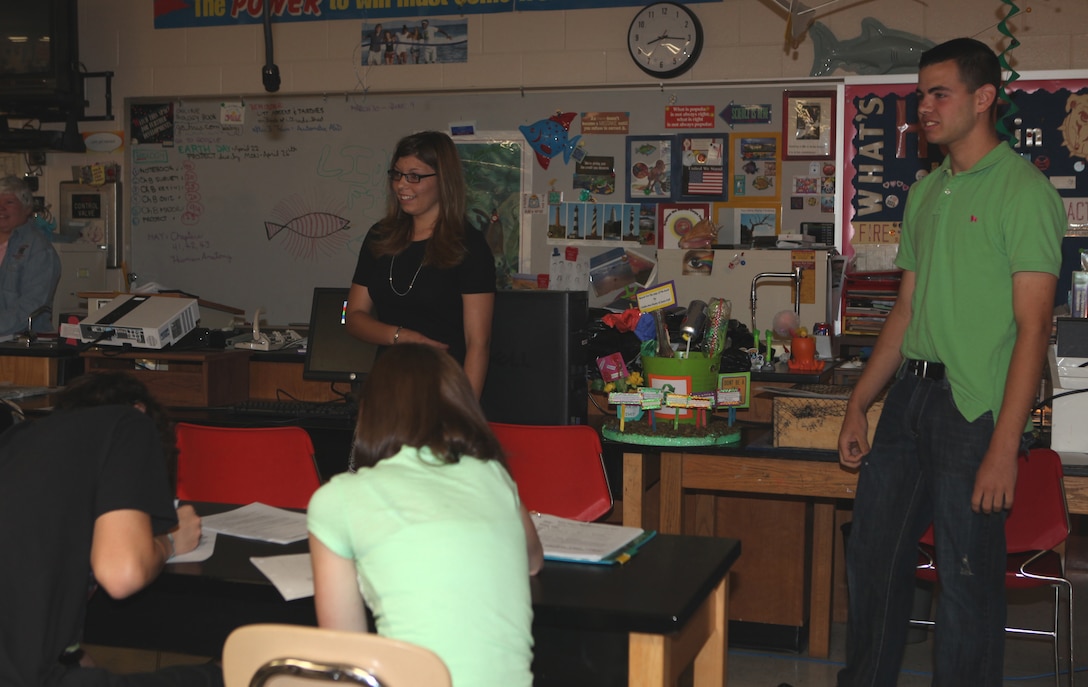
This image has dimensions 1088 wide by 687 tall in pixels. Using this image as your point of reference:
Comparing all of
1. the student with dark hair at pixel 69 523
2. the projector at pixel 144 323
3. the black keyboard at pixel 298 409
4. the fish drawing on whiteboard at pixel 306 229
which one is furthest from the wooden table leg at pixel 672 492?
the fish drawing on whiteboard at pixel 306 229

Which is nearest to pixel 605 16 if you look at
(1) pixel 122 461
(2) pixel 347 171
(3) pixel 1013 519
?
(2) pixel 347 171

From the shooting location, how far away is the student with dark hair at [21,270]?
477cm

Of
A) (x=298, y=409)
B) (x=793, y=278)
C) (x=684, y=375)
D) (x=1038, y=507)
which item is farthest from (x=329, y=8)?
(x=1038, y=507)

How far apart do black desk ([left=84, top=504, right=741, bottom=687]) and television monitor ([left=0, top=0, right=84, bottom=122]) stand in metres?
4.81

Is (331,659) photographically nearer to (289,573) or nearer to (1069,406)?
(289,573)

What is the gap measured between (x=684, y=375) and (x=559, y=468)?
453 mm

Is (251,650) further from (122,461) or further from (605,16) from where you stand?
(605,16)

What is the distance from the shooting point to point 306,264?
5957 mm

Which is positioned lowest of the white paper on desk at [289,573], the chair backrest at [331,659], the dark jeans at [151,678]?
the dark jeans at [151,678]

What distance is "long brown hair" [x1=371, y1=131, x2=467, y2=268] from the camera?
2.82 meters

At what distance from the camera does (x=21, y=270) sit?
15.8 feet

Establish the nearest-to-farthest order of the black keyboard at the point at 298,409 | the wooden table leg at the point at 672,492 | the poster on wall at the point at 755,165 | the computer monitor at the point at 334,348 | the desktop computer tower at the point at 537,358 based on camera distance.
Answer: the wooden table leg at the point at 672,492, the desktop computer tower at the point at 537,358, the black keyboard at the point at 298,409, the computer monitor at the point at 334,348, the poster on wall at the point at 755,165

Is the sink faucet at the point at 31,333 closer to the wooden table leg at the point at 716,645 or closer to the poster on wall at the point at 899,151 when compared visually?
the wooden table leg at the point at 716,645

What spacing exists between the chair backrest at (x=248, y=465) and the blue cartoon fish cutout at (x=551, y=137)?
311 cm
